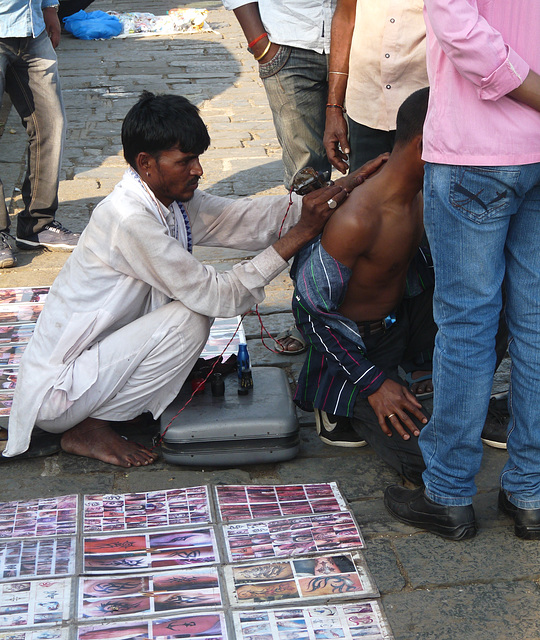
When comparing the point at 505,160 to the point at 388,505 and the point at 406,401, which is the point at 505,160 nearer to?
the point at 406,401

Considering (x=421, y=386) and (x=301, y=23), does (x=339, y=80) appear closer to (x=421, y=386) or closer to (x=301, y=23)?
(x=301, y=23)

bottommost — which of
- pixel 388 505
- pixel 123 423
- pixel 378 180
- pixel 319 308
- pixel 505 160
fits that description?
pixel 123 423

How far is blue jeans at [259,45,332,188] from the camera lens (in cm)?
332

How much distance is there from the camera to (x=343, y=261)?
2570 millimetres

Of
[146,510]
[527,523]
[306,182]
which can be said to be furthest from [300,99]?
[527,523]

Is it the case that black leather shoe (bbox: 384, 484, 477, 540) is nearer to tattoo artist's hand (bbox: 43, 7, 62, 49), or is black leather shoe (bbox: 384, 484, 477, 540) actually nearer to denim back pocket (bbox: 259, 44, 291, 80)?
denim back pocket (bbox: 259, 44, 291, 80)

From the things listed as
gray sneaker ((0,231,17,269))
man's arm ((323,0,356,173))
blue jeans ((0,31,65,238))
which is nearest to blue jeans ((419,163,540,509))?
man's arm ((323,0,356,173))

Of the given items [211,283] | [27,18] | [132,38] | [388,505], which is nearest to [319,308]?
[211,283]

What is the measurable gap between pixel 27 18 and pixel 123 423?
2.35m

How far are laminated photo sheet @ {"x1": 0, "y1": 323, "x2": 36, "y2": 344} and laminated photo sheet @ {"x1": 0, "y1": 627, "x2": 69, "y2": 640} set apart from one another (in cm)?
176

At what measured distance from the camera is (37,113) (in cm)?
440

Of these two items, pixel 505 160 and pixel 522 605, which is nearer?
pixel 505 160

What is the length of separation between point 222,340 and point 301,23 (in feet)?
4.30

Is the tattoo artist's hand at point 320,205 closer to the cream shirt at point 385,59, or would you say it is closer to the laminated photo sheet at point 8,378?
the cream shirt at point 385,59
